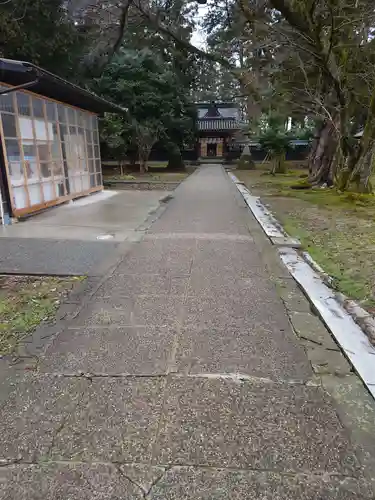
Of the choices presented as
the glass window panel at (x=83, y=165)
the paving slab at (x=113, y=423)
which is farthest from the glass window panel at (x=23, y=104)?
the paving slab at (x=113, y=423)

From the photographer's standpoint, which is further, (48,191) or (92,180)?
(92,180)

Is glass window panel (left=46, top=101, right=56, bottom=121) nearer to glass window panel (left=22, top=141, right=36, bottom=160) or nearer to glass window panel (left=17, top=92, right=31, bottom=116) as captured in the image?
glass window panel (left=17, top=92, right=31, bottom=116)

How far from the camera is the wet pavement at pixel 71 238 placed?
14.4 feet

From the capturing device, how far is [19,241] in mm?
5508

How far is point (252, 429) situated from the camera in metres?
1.80

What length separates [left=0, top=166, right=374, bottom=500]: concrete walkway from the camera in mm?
1527

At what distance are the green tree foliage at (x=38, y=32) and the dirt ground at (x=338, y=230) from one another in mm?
7967

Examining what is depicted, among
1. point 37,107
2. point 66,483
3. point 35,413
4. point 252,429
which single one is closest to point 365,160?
point 37,107

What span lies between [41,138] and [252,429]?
→ 8.12 meters

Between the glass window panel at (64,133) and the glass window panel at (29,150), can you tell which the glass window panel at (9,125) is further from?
the glass window panel at (64,133)

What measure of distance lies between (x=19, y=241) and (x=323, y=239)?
479 centimetres

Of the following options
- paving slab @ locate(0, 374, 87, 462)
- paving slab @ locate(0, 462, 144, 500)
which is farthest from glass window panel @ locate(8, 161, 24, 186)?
paving slab @ locate(0, 462, 144, 500)

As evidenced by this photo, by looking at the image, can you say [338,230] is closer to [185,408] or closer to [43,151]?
[185,408]

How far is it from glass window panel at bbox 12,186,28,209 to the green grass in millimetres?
3633
